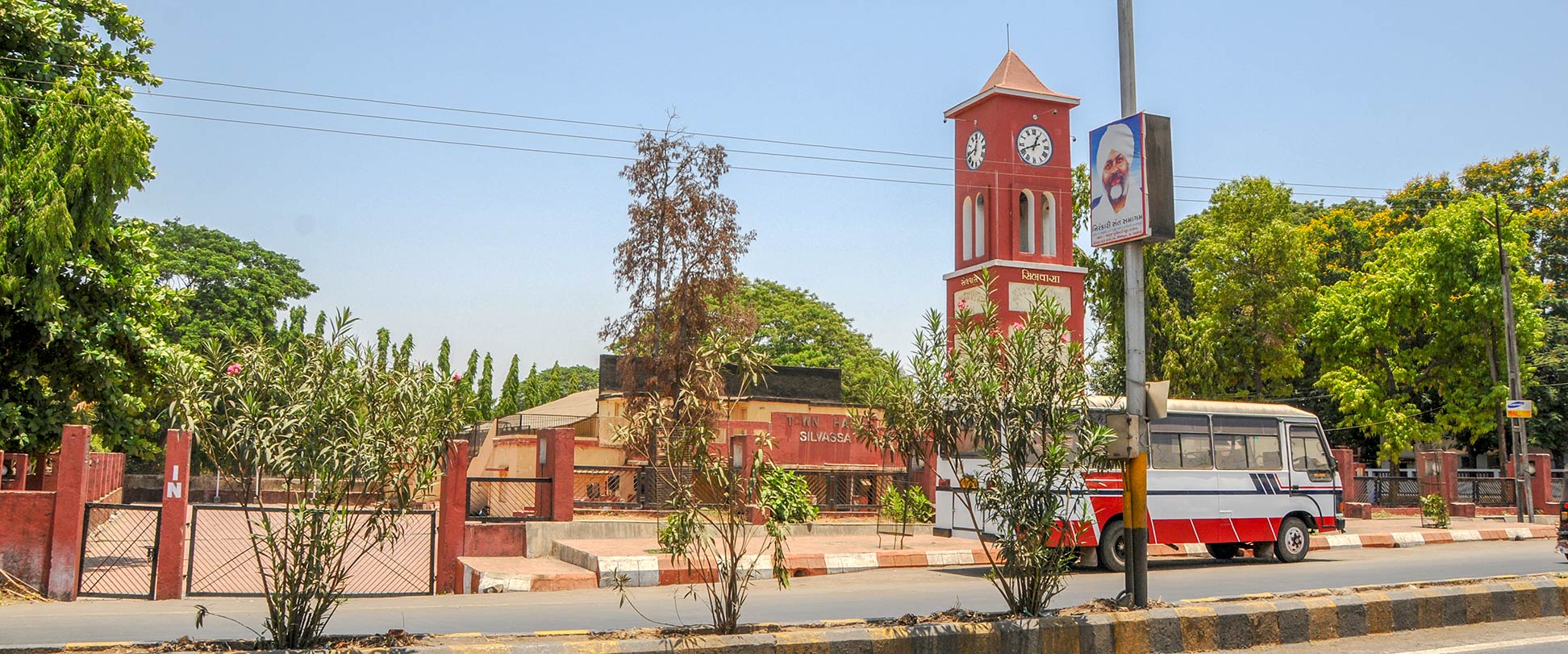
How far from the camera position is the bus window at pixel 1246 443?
16484mm

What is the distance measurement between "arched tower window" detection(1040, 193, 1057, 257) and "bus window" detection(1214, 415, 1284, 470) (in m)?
14.4

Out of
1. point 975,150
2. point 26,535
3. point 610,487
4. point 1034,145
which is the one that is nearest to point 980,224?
point 975,150

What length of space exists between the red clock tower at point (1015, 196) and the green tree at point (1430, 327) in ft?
44.7

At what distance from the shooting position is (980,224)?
30703 millimetres

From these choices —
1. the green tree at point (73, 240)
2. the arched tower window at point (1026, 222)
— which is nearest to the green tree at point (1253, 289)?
the arched tower window at point (1026, 222)

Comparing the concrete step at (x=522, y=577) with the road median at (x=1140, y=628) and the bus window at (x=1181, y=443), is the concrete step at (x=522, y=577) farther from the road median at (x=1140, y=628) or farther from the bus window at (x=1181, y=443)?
the bus window at (x=1181, y=443)

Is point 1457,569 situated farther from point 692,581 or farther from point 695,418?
point 695,418

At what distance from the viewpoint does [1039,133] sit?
1210 inches

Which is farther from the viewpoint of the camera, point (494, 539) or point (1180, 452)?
point (494, 539)

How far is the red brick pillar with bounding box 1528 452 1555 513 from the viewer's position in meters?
31.9

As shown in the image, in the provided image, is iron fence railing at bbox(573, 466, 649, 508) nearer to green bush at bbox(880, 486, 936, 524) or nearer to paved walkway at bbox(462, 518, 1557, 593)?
paved walkway at bbox(462, 518, 1557, 593)

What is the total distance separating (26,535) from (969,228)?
76.4 ft

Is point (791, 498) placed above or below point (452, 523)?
above

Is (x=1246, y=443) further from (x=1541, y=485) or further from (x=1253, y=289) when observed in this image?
(x=1253, y=289)
